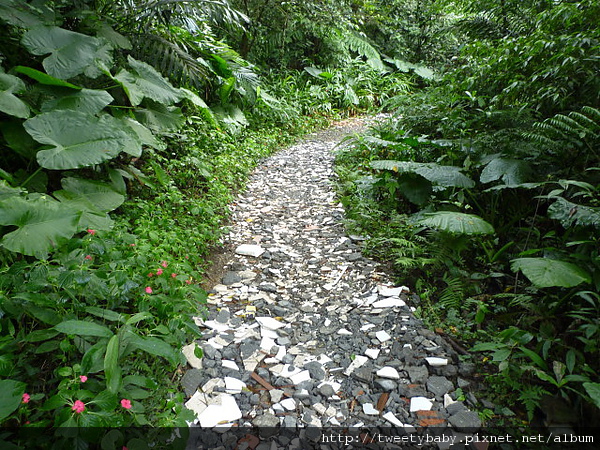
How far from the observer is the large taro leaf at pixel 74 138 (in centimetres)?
228

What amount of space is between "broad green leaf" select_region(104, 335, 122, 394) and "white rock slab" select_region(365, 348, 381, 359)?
1.46 m

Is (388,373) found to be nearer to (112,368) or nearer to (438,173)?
(112,368)

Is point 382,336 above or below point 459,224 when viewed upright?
below

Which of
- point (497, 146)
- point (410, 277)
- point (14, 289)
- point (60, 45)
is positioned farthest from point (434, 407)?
point (60, 45)

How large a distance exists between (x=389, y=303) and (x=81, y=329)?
6.65ft

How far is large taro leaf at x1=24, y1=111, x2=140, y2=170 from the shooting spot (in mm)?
2275

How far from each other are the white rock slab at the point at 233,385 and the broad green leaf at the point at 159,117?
8.57 feet

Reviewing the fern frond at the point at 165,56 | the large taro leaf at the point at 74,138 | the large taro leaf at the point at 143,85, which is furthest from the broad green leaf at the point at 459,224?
the fern frond at the point at 165,56

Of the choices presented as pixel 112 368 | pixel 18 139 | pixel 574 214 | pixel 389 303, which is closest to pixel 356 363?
pixel 389 303

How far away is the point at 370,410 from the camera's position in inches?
77.7

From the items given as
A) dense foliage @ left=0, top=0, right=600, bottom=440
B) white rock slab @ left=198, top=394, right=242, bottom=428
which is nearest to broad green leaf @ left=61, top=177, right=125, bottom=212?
dense foliage @ left=0, top=0, right=600, bottom=440

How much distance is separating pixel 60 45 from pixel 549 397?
3.88 m

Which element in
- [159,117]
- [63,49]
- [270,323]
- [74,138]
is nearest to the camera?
[74,138]

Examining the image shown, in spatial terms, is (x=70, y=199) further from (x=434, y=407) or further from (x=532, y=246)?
(x=532, y=246)
